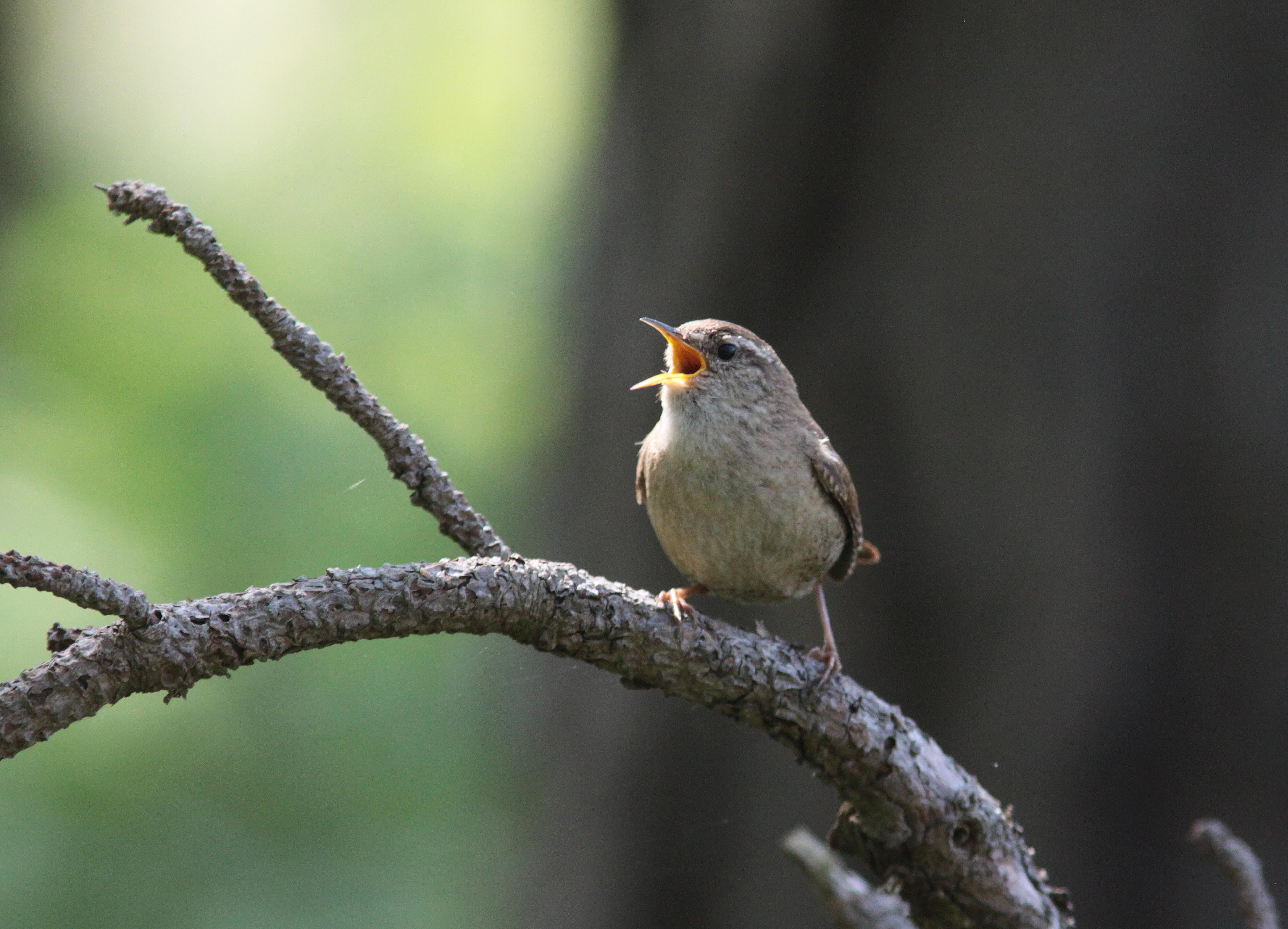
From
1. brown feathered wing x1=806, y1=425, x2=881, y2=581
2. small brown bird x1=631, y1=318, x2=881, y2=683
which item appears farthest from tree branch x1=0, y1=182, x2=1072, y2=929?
brown feathered wing x1=806, y1=425, x2=881, y2=581

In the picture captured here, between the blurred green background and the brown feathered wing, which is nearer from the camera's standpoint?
the brown feathered wing

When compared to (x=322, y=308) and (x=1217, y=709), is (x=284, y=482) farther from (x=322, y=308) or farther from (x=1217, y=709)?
(x=1217, y=709)

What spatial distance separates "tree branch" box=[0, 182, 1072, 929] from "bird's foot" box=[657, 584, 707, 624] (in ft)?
0.09

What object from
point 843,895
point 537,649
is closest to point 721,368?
Answer: point 537,649

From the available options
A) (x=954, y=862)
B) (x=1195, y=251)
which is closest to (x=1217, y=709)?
(x=1195, y=251)

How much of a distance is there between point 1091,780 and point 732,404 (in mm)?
2424

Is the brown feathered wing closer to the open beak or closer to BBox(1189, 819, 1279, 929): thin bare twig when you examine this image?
the open beak

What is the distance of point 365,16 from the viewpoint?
646 centimetres

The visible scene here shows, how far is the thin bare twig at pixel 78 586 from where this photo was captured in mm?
1005

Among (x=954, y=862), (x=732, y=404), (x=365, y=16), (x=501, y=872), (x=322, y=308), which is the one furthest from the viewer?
(x=365, y=16)

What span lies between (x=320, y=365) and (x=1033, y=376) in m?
3.10

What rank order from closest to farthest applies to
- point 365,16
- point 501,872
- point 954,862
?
1. point 954,862
2. point 501,872
3. point 365,16

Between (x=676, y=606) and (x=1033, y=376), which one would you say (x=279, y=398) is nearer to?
(x=1033, y=376)

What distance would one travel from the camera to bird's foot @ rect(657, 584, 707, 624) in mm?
1810
